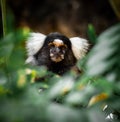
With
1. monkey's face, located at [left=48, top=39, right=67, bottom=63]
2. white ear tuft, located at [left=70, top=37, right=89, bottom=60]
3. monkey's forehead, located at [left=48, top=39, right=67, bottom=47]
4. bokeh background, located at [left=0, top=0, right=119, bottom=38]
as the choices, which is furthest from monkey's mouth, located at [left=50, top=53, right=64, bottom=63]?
bokeh background, located at [left=0, top=0, right=119, bottom=38]

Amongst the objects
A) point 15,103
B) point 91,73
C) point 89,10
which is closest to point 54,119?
point 15,103

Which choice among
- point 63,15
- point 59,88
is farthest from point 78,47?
point 63,15

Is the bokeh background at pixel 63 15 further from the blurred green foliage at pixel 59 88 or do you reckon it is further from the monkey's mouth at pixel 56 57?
the blurred green foliage at pixel 59 88

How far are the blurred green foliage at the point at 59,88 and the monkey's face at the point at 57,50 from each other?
294 centimetres

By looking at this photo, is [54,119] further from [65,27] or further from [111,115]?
[65,27]

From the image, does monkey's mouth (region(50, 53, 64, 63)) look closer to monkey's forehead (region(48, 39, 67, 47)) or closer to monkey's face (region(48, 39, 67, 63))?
monkey's face (region(48, 39, 67, 63))

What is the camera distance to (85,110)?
108 centimetres

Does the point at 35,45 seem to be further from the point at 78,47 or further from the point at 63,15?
the point at 63,15

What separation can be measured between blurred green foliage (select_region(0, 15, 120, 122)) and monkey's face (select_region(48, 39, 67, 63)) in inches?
116

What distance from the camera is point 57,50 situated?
4.25 m

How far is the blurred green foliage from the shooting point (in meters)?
1.02

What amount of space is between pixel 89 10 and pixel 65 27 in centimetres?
55

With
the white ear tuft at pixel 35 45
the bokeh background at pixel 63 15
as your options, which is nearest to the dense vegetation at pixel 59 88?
the white ear tuft at pixel 35 45

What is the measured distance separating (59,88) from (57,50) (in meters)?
3.18
